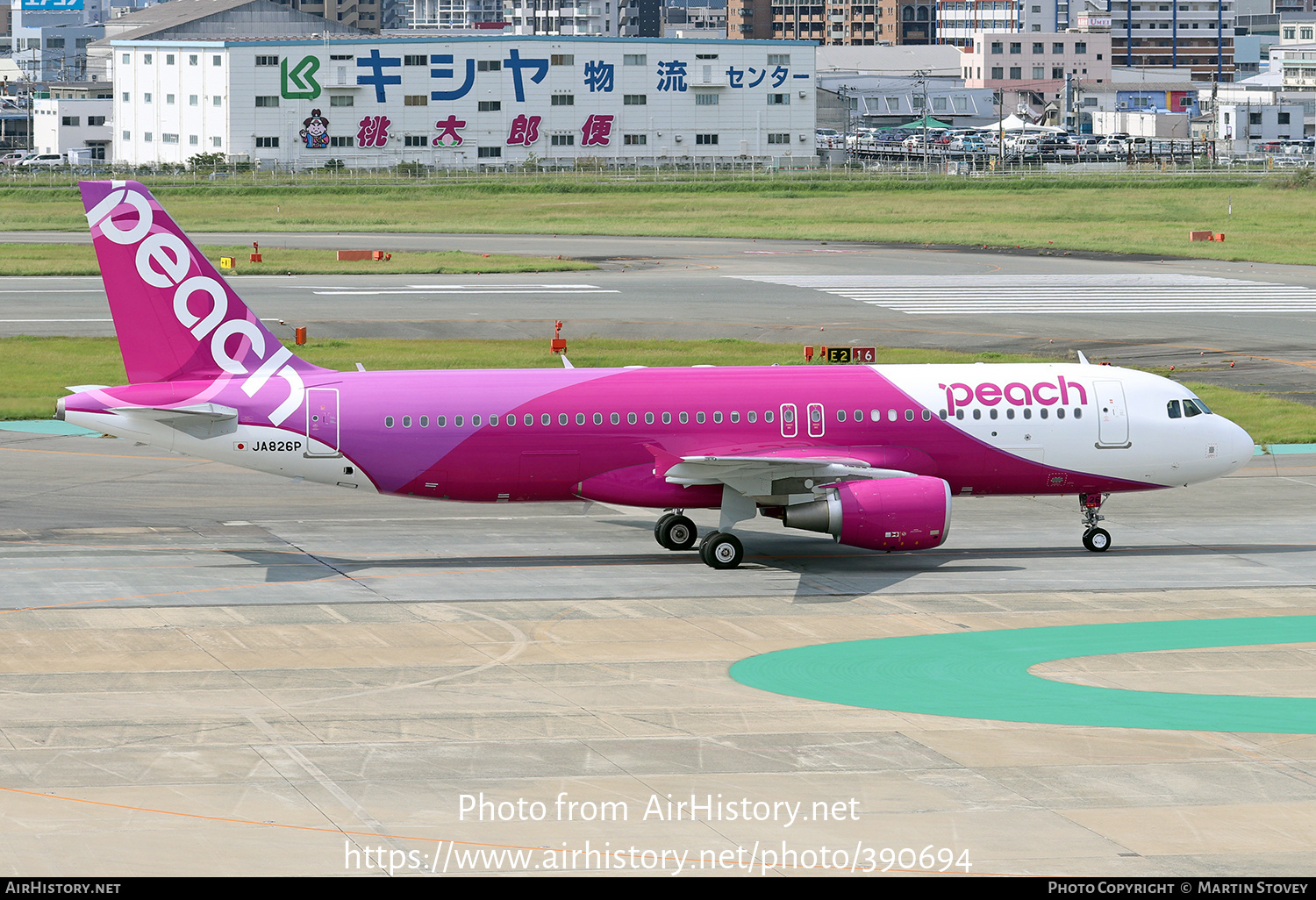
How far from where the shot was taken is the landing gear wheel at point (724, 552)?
34656 millimetres

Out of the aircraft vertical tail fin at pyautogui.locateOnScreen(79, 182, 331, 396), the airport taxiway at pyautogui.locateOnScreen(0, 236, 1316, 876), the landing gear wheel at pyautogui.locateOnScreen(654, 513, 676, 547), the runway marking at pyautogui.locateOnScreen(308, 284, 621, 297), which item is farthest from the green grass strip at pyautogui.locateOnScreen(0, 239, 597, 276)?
the landing gear wheel at pyautogui.locateOnScreen(654, 513, 676, 547)

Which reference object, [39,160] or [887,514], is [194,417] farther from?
[39,160]

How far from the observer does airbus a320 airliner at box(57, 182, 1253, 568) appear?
112 feet

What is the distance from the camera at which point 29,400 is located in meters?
54.6

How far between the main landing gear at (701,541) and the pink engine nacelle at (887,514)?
1.96 meters

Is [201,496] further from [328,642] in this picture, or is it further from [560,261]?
[560,261]

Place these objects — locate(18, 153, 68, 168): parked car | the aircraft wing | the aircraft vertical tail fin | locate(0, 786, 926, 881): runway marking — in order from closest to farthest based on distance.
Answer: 1. locate(0, 786, 926, 881): runway marking
2. the aircraft wing
3. the aircraft vertical tail fin
4. locate(18, 153, 68, 168): parked car

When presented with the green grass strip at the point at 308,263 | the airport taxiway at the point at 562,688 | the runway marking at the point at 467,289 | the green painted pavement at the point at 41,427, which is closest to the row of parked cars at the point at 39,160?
the green grass strip at the point at 308,263

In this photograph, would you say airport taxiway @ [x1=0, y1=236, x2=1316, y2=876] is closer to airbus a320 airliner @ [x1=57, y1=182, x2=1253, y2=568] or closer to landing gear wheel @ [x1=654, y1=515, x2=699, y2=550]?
landing gear wheel @ [x1=654, y1=515, x2=699, y2=550]

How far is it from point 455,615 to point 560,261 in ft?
218

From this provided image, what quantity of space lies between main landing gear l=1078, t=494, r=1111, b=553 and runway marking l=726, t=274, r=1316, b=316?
38.2 metres

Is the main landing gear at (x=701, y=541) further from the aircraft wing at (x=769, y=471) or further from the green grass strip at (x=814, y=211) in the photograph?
the green grass strip at (x=814, y=211)

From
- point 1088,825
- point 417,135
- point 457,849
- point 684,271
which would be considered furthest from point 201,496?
point 417,135

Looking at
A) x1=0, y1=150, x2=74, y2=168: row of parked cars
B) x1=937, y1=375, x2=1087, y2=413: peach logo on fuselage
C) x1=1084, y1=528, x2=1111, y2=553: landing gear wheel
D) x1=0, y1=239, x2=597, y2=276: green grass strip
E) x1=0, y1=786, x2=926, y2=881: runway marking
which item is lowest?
x1=0, y1=786, x2=926, y2=881: runway marking
